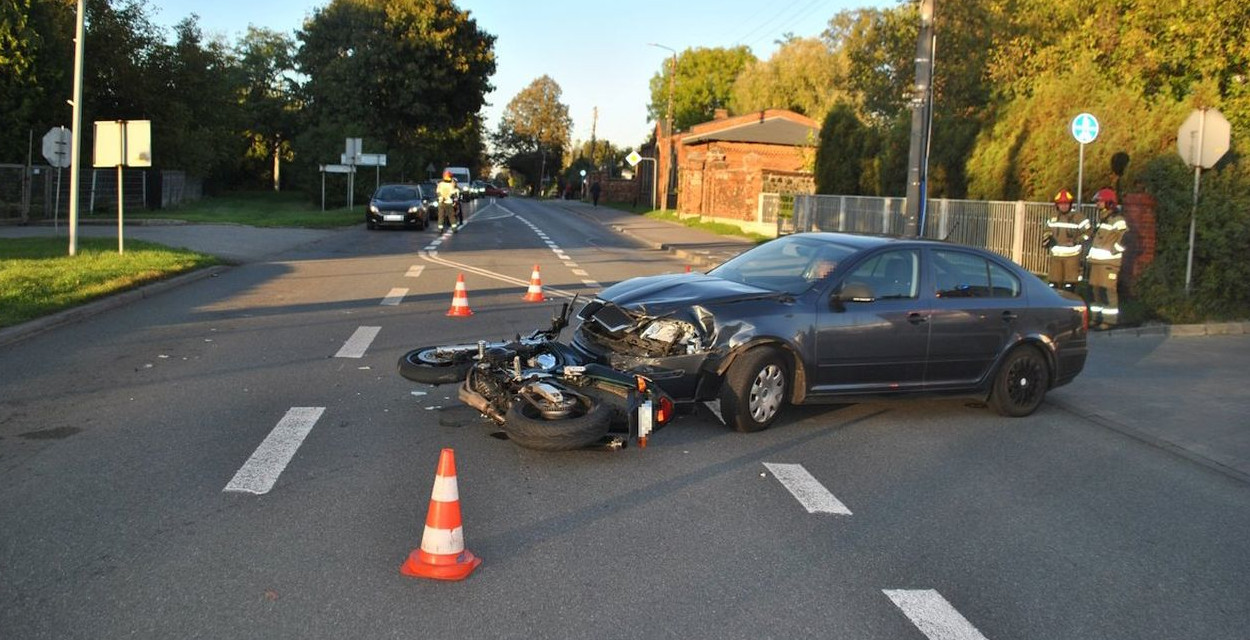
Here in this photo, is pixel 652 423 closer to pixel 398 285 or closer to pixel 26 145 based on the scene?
pixel 398 285

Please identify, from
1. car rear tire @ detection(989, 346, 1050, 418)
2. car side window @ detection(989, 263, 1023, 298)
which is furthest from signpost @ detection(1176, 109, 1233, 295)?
car rear tire @ detection(989, 346, 1050, 418)

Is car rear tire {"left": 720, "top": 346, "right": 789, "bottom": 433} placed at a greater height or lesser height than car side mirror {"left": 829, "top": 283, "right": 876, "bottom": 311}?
lesser

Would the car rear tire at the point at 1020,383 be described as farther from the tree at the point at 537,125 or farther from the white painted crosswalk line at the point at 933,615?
the tree at the point at 537,125

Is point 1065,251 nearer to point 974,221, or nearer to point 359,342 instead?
point 974,221

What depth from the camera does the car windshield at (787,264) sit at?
26.8 ft

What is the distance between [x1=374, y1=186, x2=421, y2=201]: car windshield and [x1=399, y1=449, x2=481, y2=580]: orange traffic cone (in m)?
29.3

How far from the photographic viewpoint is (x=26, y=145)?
110 ft

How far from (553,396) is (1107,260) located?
10.2m

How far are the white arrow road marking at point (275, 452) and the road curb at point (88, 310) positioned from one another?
4.68 meters

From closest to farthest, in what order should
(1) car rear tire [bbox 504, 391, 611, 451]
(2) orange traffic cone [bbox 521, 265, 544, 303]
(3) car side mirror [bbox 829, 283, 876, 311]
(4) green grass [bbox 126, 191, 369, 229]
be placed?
(1) car rear tire [bbox 504, 391, 611, 451]
(3) car side mirror [bbox 829, 283, 876, 311]
(2) orange traffic cone [bbox 521, 265, 544, 303]
(4) green grass [bbox 126, 191, 369, 229]

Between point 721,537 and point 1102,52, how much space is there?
21337mm

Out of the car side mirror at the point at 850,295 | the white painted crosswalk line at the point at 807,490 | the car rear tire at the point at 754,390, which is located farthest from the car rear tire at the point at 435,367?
the car side mirror at the point at 850,295

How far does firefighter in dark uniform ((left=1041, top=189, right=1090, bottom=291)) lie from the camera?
14.6 meters

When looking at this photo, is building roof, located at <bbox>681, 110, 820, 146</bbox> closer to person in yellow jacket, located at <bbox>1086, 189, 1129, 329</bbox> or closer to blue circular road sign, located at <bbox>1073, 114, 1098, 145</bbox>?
blue circular road sign, located at <bbox>1073, 114, 1098, 145</bbox>
